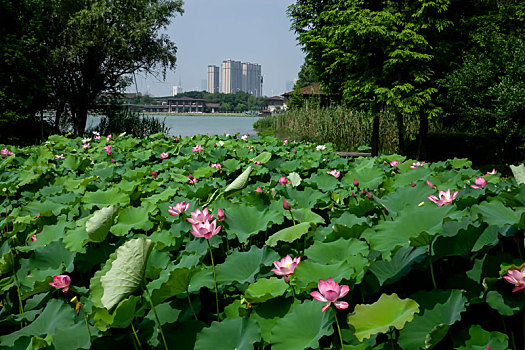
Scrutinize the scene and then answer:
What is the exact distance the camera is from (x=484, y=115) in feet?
29.6

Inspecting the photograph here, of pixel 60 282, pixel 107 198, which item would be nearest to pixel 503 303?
pixel 60 282

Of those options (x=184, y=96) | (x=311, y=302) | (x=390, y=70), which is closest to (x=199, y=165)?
(x=311, y=302)

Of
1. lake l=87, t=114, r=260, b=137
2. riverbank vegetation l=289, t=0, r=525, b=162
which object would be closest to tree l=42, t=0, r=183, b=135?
lake l=87, t=114, r=260, b=137

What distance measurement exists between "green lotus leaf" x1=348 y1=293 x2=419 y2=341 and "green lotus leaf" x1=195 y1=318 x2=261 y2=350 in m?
0.24

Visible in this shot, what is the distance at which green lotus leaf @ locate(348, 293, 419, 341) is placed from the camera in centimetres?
88

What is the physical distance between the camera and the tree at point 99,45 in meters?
16.1

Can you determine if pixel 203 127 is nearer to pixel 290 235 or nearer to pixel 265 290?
pixel 290 235

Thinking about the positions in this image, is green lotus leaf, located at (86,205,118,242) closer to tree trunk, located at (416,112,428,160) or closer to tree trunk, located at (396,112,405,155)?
tree trunk, located at (396,112,405,155)

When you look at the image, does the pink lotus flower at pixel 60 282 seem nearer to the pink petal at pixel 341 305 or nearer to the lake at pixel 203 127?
the pink petal at pixel 341 305

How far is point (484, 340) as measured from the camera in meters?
0.88

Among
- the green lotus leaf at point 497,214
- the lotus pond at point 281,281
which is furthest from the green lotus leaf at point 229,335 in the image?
the green lotus leaf at point 497,214

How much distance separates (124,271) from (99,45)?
712 inches

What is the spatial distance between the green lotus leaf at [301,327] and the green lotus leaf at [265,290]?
0.08 meters

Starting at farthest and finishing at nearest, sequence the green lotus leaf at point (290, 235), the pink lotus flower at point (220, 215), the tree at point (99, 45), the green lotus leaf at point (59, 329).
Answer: the tree at point (99, 45) < the pink lotus flower at point (220, 215) < the green lotus leaf at point (290, 235) < the green lotus leaf at point (59, 329)
